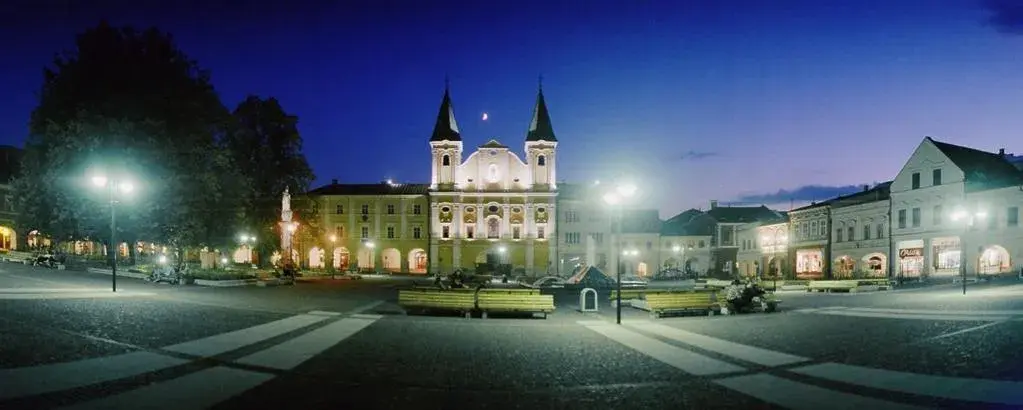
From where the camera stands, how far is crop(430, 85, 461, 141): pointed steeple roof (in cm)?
7938

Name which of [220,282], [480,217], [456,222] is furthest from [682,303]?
[456,222]

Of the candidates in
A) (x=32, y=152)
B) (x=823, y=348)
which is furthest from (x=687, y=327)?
(x=32, y=152)

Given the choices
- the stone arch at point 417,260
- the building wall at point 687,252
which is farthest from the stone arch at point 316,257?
the building wall at point 687,252

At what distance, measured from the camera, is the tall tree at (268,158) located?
169ft

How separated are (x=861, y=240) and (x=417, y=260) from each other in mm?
49403

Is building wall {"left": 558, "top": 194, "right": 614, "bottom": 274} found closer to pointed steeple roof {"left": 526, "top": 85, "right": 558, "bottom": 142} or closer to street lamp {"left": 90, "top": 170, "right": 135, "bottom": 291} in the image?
pointed steeple roof {"left": 526, "top": 85, "right": 558, "bottom": 142}

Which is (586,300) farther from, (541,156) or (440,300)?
(541,156)

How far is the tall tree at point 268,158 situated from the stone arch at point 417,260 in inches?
948

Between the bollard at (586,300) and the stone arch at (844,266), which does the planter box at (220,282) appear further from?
the stone arch at (844,266)

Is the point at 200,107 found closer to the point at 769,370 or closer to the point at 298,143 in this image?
the point at 298,143

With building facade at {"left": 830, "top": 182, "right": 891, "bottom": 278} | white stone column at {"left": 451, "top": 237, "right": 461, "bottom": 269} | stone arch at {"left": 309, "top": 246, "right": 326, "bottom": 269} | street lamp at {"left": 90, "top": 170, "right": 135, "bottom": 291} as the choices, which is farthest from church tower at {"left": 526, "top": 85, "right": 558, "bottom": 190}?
street lamp at {"left": 90, "top": 170, "right": 135, "bottom": 291}

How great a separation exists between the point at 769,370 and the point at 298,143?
51675 mm

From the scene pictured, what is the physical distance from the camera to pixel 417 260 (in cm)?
8138

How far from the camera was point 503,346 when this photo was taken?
14.5 m
